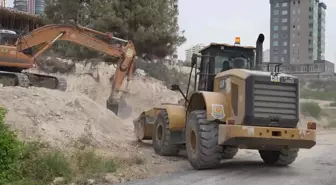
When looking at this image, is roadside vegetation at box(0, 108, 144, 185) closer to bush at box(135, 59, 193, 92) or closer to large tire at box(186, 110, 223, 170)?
large tire at box(186, 110, 223, 170)

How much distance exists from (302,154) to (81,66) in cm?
1721

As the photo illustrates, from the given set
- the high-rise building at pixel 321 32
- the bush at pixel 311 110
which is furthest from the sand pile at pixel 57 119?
the high-rise building at pixel 321 32

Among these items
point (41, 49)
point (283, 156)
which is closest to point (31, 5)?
Result: point (41, 49)

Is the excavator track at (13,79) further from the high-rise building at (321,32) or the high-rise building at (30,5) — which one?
the high-rise building at (321,32)

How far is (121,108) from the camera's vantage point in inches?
895

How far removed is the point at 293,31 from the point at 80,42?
8298cm

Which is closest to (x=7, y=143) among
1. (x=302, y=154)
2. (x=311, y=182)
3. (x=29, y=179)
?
(x=29, y=179)

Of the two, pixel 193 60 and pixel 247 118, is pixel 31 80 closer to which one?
pixel 193 60

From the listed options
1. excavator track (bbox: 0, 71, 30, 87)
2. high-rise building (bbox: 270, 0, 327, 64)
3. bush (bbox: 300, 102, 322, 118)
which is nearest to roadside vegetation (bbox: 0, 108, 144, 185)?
excavator track (bbox: 0, 71, 30, 87)

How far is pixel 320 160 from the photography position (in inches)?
510

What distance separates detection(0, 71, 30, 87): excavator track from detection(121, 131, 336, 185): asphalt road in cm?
924

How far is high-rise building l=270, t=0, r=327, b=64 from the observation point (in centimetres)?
9469

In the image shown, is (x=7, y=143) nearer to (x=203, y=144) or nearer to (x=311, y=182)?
(x=203, y=144)

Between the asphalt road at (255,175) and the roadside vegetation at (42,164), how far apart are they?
97cm
